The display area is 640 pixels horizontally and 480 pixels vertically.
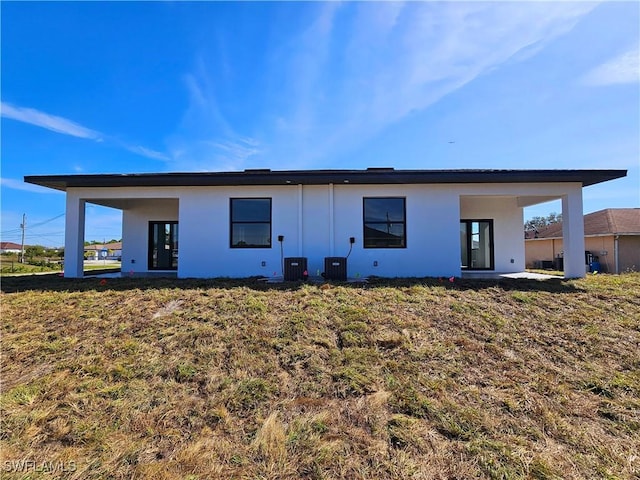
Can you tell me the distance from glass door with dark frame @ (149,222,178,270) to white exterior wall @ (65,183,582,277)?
8.28 ft

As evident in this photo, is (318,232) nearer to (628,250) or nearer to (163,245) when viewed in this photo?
(163,245)

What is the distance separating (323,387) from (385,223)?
645cm

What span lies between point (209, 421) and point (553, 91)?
1154 centimetres

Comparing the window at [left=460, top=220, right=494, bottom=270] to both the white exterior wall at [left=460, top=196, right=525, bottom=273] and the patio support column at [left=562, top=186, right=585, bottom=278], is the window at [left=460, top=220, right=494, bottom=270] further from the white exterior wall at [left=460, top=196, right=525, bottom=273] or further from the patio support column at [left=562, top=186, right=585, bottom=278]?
the patio support column at [left=562, top=186, right=585, bottom=278]

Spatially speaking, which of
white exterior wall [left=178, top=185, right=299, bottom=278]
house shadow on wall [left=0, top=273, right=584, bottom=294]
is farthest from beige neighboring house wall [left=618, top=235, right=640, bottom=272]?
white exterior wall [left=178, top=185, right=299, bottom=278]

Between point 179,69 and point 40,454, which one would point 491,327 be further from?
point 179,69

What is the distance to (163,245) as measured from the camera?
12.1 m

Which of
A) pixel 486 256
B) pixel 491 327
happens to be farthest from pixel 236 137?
pixel 491 327

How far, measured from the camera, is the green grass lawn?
240cm

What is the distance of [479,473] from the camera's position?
2.27 metres
